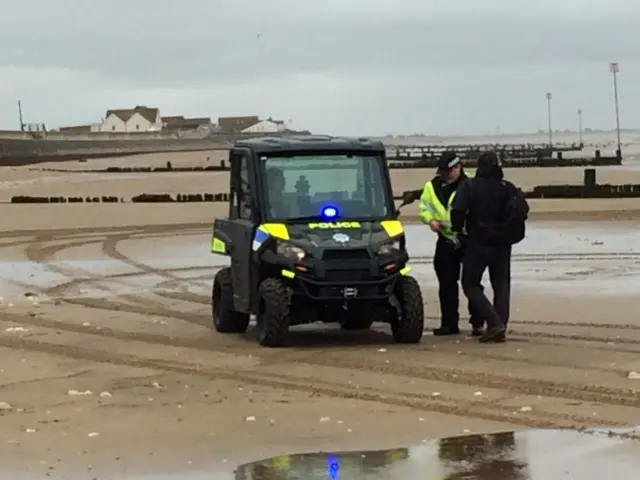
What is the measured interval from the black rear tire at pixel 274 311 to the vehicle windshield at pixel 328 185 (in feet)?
2.59

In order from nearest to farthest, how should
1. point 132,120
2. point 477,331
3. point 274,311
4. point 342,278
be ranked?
1. point 342,278
2. point 274,311
3. point 477,331
4. point 132,120

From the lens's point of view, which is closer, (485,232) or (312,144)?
(485,232)

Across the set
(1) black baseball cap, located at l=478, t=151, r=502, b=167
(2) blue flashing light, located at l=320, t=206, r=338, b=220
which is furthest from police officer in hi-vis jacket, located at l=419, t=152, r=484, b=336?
(2) blue flashing light, located at l=320, t=206, r=338, b=220

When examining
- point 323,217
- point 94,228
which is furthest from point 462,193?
point 94,228

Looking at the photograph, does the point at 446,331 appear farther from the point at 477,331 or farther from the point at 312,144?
the point at 312,144

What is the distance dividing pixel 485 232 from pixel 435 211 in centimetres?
89

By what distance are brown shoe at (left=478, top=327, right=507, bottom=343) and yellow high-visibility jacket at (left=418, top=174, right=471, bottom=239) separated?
3.69 ft

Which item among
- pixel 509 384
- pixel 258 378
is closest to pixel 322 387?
pixel 258 378

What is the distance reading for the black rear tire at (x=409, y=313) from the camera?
1246 centimetres

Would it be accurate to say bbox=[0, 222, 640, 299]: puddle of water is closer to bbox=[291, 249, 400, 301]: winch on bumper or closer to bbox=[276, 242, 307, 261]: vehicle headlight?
bbox=[291, 249, 400, 301]: winch on bumper

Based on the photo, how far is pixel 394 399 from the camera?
969 cm

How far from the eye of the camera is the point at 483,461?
7.46m

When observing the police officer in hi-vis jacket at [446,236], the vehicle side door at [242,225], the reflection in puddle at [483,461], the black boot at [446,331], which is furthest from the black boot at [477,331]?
the reflection in puddle at [483,461]

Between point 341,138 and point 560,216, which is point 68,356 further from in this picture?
point 560,216
